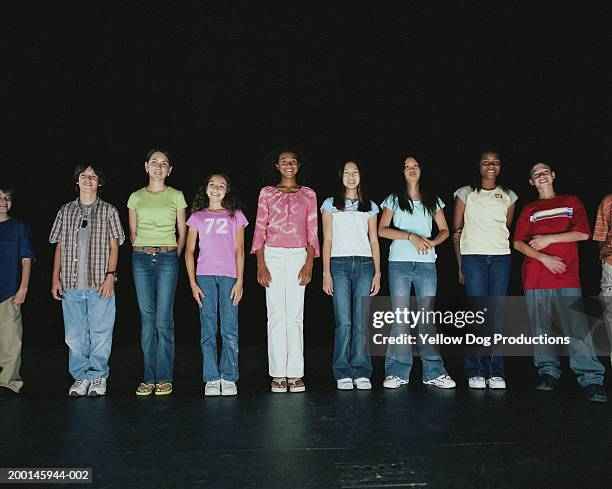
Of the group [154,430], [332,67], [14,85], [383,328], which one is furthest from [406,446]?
[14,85]

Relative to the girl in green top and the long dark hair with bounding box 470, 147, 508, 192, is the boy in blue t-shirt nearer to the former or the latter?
the girl in green top

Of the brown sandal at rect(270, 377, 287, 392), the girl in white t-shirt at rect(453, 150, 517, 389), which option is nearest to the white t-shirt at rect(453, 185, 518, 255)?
the girl in white t-shirt at rect(453, 150, 517, 389)

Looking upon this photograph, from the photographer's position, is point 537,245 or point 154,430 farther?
point 537,245

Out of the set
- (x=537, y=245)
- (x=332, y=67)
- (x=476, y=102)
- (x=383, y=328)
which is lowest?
(x=383, y=328)

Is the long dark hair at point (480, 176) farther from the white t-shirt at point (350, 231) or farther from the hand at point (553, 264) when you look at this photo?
the white t-shirt at point (350, 231)

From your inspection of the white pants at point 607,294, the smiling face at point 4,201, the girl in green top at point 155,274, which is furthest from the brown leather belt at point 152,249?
the white pants at point 607,294

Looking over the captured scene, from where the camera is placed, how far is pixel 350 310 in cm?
246

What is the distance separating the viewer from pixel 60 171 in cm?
356

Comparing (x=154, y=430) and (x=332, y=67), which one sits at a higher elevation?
(x=332, y=67)

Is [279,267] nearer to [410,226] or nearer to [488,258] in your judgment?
[410,226]

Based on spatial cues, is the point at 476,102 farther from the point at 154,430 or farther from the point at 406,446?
the point at 154,430

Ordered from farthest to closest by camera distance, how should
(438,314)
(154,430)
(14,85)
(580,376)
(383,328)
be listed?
(14,85)
(438,314)
(383,328)
(580,376)
(154,430)

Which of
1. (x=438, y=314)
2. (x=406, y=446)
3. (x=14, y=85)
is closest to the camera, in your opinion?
(x=406, y=446)

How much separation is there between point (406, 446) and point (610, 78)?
10.5 ft
